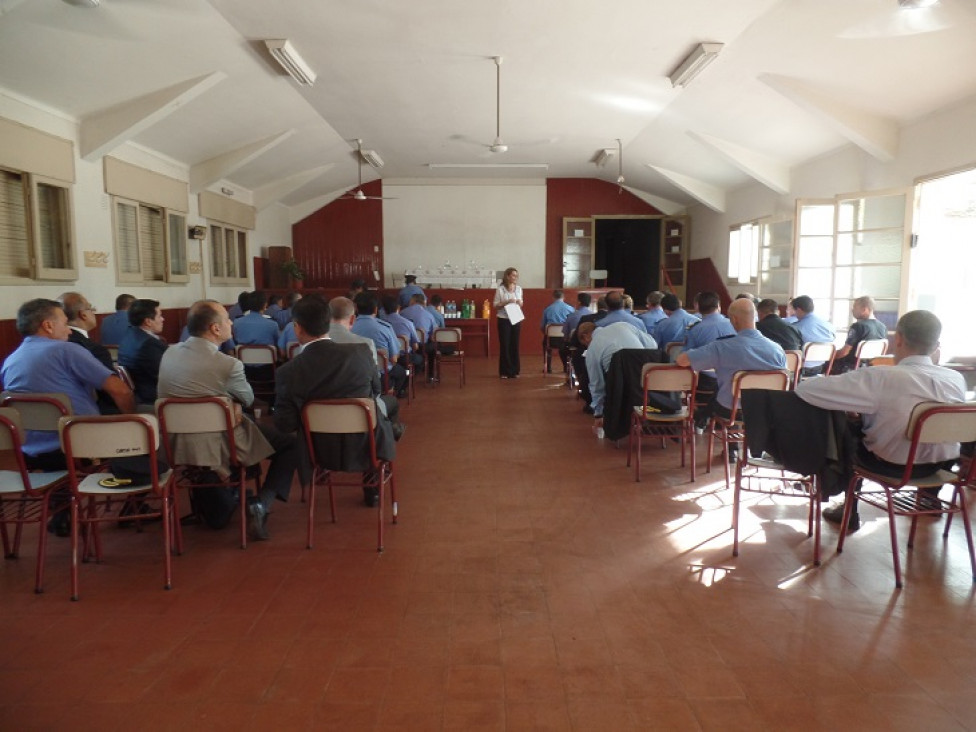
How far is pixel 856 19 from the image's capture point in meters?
5.19

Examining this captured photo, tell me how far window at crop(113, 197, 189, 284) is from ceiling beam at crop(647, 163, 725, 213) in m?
8.03

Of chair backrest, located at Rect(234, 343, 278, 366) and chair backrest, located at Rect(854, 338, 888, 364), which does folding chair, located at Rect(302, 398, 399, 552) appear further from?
chair backrest, located at Rect(854, 338, 888, 364)

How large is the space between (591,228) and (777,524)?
11.8m

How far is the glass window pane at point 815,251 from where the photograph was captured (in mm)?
7617

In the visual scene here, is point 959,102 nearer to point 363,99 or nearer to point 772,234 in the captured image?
point 772,234

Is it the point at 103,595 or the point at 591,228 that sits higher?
the point at 591,228

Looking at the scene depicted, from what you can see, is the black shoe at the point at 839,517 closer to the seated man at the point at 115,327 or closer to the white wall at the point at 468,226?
the seated man at the point at 115,327

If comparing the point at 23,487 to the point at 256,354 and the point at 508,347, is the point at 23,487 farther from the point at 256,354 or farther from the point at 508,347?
the point at 508,347

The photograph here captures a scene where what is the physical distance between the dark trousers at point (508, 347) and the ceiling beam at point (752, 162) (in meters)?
3.91

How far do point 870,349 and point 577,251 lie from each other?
9527 mm

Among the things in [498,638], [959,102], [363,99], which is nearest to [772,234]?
[959,102]

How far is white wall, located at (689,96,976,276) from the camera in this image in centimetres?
599

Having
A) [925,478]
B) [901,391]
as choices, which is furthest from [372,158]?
[925,478]

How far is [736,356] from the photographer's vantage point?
12.9 ft
